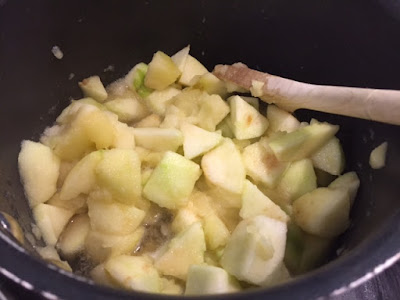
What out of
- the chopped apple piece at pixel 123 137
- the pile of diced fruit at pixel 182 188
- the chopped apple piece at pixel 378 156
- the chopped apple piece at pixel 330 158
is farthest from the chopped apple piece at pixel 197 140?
the chopped apple piece at pixel 378 156

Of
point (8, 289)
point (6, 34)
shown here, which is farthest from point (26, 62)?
point (8, 289)

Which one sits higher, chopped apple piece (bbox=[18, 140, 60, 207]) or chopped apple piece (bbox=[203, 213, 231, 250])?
chopped apple piece (bbox=[18, 140, 60, 207])

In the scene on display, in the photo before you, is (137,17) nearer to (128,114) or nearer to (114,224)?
(128,114)

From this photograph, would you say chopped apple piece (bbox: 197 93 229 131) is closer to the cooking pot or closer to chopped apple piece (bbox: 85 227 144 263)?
the cooking pot

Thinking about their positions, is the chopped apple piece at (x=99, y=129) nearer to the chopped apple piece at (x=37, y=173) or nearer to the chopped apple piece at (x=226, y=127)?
the chopped apple piece at (x=37, y=173)

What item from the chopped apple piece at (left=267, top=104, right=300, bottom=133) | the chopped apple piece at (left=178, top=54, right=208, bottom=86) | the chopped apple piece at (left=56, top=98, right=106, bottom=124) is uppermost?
the chopped apple piece at (left=56, top=98, right=106, bottom=124)

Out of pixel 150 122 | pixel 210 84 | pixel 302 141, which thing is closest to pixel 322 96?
pixel 302 141

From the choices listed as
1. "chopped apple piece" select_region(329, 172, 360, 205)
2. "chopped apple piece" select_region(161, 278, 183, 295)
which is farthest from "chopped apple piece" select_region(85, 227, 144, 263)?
"chopped apple piece" select_region(329, 172, 360, 205)
